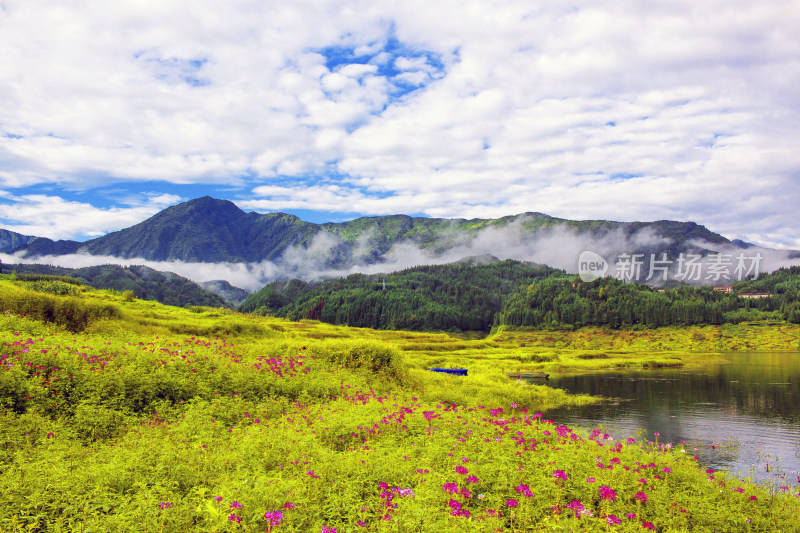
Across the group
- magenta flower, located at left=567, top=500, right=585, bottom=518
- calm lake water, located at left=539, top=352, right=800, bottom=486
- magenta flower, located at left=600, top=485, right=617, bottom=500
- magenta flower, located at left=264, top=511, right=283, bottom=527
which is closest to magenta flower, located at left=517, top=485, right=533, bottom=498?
magenta flower, located at left=567, top=500, right=585, bottom=518

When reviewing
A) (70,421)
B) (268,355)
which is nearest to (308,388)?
(268,355)

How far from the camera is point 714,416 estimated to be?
34.9 meters

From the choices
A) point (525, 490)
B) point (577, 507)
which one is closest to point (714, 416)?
point (577, 507)

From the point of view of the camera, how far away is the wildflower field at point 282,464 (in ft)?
27.5

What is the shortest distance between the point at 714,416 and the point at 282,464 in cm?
3752

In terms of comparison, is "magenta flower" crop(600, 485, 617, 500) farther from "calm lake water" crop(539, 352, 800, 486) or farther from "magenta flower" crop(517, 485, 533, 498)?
"calm lake water" crop(539, 352, 800, 486)

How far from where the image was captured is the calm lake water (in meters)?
22.8

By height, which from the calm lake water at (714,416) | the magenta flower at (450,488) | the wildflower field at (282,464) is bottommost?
the calm lake water at (714,416)

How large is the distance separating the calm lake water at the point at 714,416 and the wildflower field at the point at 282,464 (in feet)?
33.4

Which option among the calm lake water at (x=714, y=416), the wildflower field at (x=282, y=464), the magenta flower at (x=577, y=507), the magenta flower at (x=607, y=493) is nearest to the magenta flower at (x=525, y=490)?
the wildflower field at (x=282, y=464)

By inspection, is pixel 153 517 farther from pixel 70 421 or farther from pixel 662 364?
pixel 662 364

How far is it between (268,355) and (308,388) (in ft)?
23.5

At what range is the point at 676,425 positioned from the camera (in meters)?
31.4

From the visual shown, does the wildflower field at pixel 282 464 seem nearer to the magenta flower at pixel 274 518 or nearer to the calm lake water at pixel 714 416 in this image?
the magenta flower at pixel 274 518
